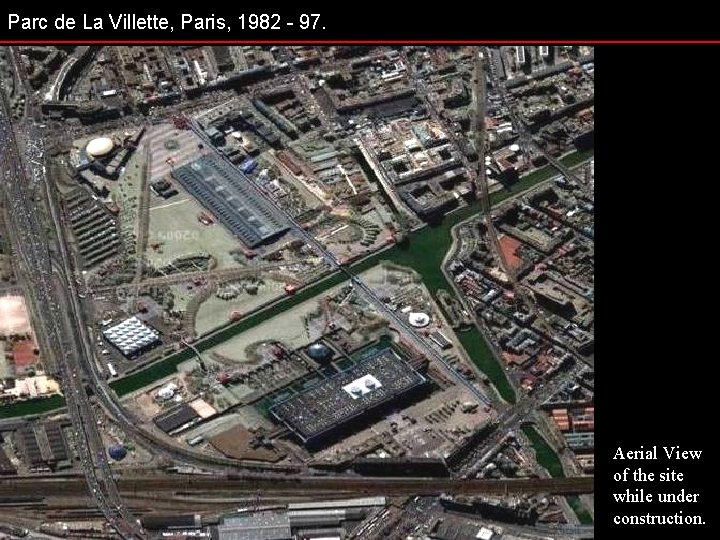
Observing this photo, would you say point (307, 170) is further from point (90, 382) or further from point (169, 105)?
point (90, 382)

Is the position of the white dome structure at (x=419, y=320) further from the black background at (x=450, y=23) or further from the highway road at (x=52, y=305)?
the black background at (x=450, y=23)

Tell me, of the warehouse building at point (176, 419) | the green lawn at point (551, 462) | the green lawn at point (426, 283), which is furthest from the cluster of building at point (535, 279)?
the warehouse building at point (176, 419)

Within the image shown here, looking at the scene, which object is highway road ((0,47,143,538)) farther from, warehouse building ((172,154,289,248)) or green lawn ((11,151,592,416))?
warehouse building ((172,154,289,248))

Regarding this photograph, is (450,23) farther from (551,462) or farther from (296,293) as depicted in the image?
(296,293)

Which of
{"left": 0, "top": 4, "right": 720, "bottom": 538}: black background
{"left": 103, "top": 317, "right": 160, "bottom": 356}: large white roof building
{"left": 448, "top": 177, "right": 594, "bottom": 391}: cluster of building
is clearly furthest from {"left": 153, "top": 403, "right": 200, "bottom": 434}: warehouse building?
{"left": 0, "top": 4, "right": 720, "bottom": 538}: black background
